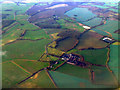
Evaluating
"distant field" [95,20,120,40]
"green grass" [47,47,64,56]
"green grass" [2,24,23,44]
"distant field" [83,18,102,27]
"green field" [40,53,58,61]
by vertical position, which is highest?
"distant field" [83,18,102,27]

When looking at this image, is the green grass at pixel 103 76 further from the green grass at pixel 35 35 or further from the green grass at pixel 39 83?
the green grass at pixel 35 35

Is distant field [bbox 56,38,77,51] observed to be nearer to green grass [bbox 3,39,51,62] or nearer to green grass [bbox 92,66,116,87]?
green grass [bbox 3,39,51,62]

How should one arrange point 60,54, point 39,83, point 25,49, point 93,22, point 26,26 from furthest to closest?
point 93,22 < point 26,26 < point 25,49 < point 60,54 < point 39,83

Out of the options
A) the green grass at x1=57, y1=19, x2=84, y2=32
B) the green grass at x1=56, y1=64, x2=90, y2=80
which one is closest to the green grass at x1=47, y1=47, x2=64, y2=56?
the green grass at x1=56, y1=64, x2=90, y2=80

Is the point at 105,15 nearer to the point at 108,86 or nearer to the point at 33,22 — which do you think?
the point at 33,22

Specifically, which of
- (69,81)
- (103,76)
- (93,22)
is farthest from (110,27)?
(69,81)

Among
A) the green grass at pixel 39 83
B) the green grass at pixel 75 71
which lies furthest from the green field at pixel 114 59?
the green grass at pixel 39 83

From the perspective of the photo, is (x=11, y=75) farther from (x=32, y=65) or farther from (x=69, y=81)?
(x=69, y=81)

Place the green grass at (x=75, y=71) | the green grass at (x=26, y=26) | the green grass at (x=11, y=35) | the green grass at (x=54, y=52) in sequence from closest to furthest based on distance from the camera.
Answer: the green grass at (x=75, y=71), the green grass at (x=54, y=52), the green grass at (x=11, y=35), the green grass at (x=26, y=26)

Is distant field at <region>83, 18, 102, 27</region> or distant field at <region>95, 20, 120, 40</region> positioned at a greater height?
distant field at <region>83, 18, 102, 27</region>
